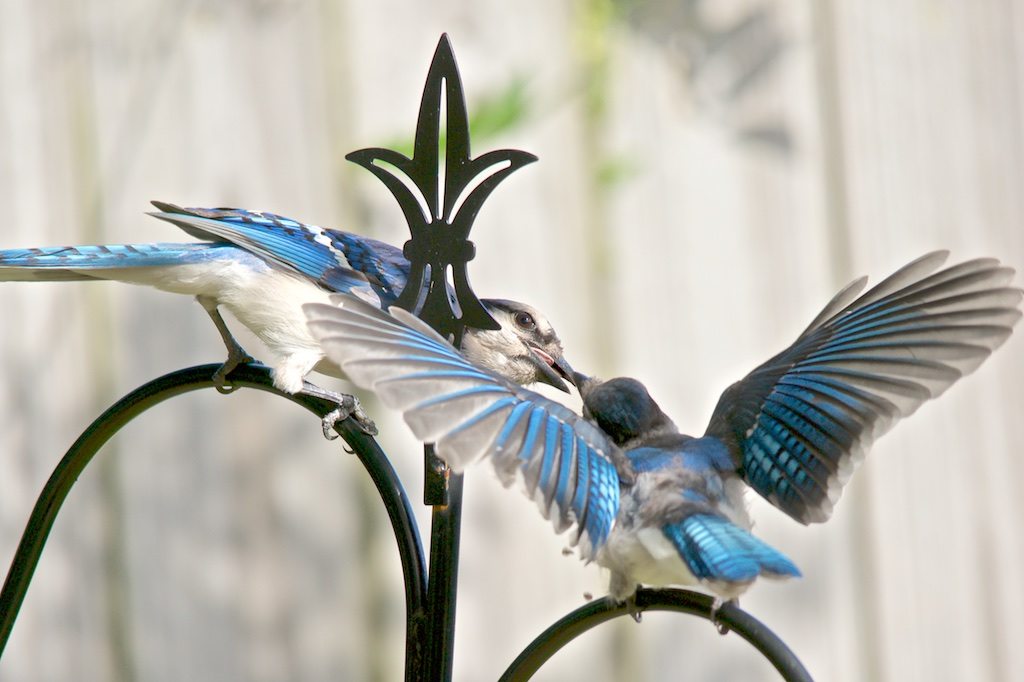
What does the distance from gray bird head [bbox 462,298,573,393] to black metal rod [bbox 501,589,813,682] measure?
0.80m

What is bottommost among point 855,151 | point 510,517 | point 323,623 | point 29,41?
point 323,623

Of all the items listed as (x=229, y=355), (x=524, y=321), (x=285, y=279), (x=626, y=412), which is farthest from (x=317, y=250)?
(x=626, y=412)

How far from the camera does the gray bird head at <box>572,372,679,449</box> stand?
6.77ft

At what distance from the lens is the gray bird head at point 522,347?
7.73 feet

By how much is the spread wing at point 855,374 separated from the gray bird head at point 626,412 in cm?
10

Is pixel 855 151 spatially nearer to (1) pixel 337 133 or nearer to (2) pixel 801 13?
(2) pixel 801 13

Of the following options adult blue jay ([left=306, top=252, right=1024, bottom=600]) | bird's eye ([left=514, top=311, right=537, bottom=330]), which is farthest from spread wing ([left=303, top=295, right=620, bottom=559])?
bird's eye ([left=514, top=311, right=537, bottom=330])

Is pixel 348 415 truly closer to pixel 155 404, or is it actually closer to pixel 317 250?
pixel 155 404

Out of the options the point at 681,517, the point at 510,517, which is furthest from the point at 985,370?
the point at 681,517

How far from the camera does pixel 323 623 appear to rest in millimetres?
2689

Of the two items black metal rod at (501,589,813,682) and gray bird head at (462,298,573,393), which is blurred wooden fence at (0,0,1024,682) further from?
black metal rod at (501,589,813,682)

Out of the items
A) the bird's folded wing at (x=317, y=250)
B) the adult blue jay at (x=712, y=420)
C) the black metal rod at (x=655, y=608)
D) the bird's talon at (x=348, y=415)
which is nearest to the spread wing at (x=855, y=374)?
the adult blue jay at (x=712, y=420)

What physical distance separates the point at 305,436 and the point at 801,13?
148cm

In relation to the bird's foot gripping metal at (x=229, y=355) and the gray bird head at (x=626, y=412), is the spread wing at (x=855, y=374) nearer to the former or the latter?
the gray bird head at (x=626, y=412)
